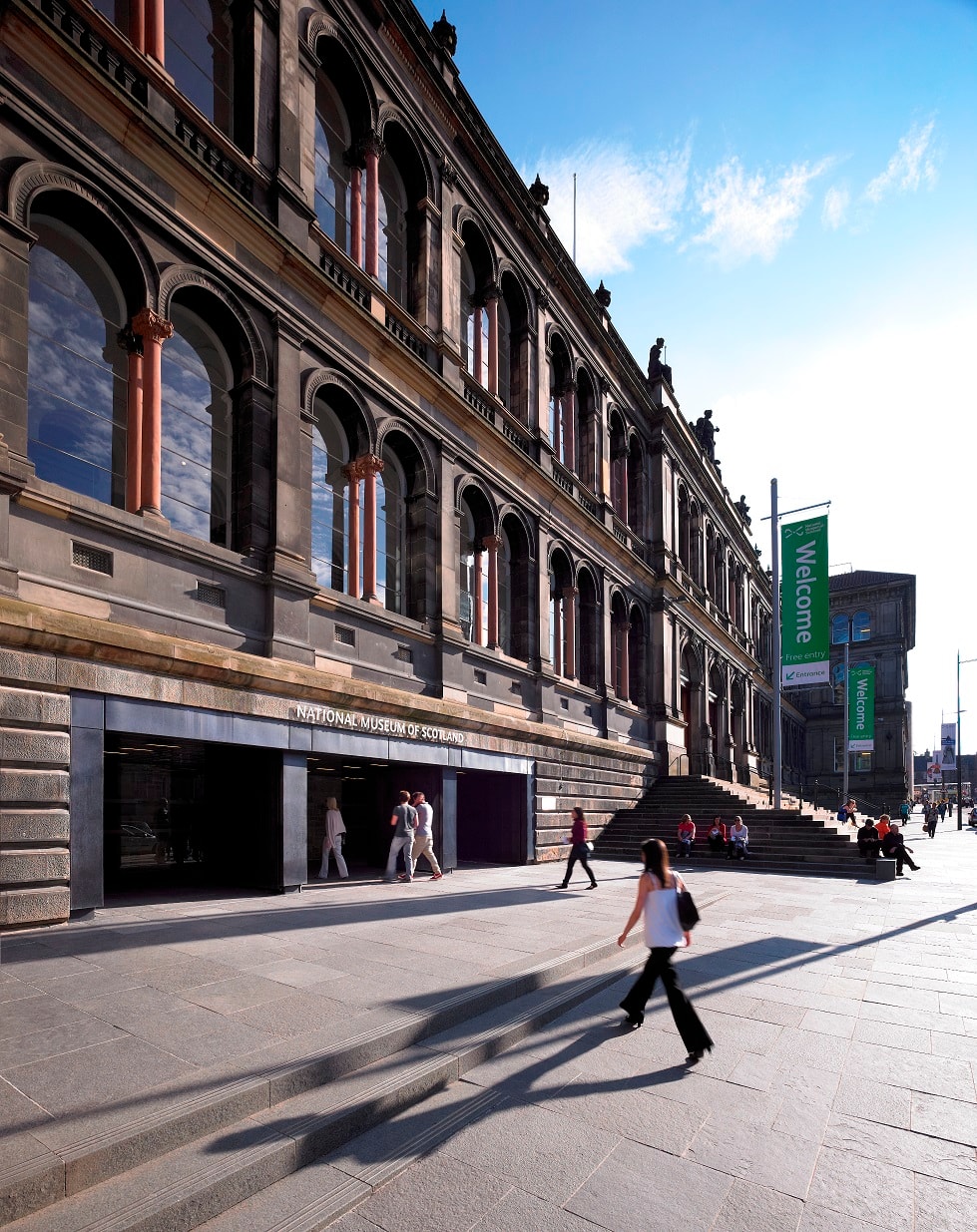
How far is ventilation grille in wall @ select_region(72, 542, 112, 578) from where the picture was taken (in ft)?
33.3

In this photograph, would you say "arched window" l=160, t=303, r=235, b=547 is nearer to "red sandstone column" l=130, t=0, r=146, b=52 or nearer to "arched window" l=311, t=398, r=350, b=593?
"arched window" l=311, t=398, r=350, b=593

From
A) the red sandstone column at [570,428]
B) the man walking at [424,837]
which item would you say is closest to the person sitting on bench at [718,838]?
the man walking at [424,837]

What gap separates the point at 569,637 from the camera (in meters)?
25.3

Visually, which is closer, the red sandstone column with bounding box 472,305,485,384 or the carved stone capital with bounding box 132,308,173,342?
the carved stone capital with bounding box 132,308,173,342

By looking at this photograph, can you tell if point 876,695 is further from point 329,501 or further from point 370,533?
point 329,501

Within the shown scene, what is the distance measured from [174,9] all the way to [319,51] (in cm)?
357

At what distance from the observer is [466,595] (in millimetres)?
19828

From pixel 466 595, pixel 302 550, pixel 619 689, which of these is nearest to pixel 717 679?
pixel 619 689

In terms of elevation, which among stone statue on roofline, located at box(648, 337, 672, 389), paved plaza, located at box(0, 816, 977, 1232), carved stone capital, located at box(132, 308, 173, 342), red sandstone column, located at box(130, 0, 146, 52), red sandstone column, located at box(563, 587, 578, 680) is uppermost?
stone statue on roofline, located at box(648, 337, 672, 389)

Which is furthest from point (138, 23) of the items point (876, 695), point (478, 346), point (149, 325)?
point (876, 695)

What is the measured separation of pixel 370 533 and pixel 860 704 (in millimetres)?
37128

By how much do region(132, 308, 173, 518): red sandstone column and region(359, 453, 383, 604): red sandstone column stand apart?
4.85m

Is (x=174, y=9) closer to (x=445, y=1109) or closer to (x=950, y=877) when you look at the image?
(x=445, y=1109)

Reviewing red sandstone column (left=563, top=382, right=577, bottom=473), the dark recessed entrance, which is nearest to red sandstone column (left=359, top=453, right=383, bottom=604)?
the dark recessed entrance
